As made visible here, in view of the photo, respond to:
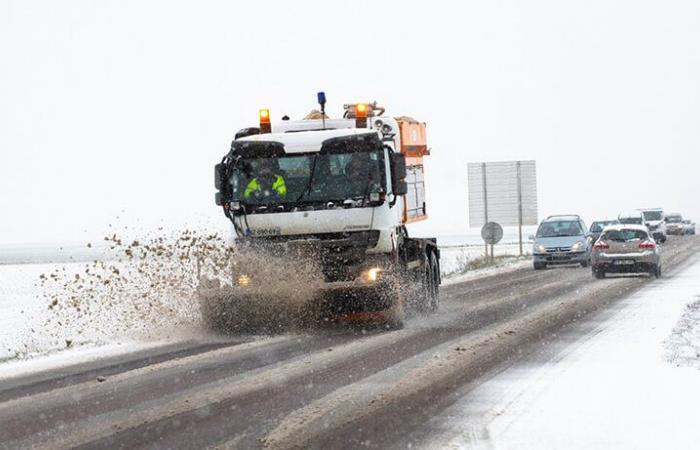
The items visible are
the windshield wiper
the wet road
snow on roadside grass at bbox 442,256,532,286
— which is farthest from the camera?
snow on roadside grass at bbox 442,256,532,286

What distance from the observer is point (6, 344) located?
60.1ft

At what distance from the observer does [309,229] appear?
1662 centimetres

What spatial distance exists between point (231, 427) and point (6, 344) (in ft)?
37.2

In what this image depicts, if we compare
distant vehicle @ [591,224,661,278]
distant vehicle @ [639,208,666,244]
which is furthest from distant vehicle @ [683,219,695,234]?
distant vehicle @ [591,224,661,278]

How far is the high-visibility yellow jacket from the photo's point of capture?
55.2 feet

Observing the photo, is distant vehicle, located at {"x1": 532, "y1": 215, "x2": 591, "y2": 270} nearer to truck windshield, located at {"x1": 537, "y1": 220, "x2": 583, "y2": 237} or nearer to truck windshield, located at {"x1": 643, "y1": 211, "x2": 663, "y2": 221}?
truck windshield, located at {"x1": 537, "y1": 220, "x2": 583, "y2": 237}

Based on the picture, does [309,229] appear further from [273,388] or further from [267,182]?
[273,388]

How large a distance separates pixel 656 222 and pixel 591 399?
60.3m

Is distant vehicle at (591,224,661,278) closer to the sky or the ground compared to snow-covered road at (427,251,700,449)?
closer to the ground

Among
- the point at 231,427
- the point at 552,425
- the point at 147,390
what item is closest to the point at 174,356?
the point at 147,390

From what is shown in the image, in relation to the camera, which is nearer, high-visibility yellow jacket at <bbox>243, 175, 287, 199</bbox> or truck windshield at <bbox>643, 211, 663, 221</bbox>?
high-visibility yellow jacket at <bbox>243, 175, 287, 199</bbox>

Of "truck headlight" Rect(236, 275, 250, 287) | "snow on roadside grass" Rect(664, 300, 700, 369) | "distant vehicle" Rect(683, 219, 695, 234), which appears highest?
"truck headlight" Rect(236, 275, 250, 287)

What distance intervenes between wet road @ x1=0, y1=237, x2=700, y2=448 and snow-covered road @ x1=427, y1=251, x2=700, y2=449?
1.05 feet

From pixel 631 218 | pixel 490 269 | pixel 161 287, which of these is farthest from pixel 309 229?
pixel 631 218
